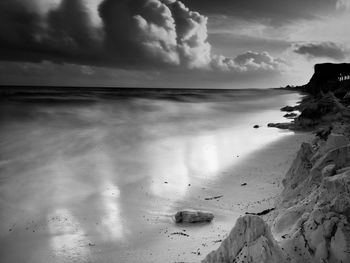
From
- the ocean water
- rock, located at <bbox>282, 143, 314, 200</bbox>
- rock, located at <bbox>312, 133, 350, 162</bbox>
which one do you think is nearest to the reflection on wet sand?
the ocean water

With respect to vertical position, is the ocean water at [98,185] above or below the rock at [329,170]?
below

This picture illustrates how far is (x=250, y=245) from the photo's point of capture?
307 inches

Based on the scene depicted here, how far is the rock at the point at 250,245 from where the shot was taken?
7441 millimetres

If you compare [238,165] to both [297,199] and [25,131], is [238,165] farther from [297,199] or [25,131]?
[25,131]

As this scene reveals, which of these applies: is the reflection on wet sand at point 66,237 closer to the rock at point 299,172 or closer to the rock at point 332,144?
the rock at point 299,172

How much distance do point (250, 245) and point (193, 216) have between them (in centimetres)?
761

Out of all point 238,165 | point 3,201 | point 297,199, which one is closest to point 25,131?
point 3,201

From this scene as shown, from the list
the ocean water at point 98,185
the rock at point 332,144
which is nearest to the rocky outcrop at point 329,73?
the ocean water at point 98,185

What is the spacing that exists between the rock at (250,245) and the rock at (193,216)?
649cm

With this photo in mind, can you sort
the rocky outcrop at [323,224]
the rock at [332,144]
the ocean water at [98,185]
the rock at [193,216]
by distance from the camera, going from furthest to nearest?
1. the rock at [193,216]
2. the ocean water at [98,185]
3. the rock at [332,144]
4. the rocky outcrop at [323,224]

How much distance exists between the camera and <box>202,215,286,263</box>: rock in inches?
293

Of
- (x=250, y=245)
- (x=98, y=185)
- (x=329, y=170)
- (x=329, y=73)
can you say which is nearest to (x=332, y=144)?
(x=329, y=170)

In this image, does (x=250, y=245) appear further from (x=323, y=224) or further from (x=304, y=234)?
(x=323, y=224)

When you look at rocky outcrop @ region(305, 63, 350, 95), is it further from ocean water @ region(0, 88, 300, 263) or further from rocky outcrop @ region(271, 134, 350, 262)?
rocky outcrop @ region(271, 134, 350, 262)
